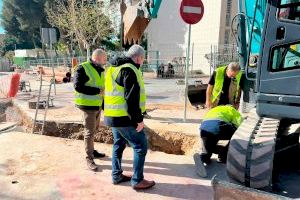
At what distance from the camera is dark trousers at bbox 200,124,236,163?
535 cm

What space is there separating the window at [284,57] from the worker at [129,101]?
1799 millimetres

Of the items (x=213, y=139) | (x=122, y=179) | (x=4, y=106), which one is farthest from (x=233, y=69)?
(x=4, y=106)

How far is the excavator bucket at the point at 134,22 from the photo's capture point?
6.67 metres

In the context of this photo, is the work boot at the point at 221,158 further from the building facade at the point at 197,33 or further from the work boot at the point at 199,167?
the building facade at the point at 197,33

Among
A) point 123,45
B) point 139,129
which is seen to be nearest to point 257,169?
point 139,129

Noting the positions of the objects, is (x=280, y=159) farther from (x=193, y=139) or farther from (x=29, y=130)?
(x=29, y=130)

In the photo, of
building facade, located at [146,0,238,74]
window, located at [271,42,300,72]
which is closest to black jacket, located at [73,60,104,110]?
window, located at [271,42,300,72]

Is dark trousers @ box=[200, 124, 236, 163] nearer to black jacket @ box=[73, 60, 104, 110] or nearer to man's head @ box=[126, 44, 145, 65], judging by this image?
man's head @ box=[126, 44, 145, 65]

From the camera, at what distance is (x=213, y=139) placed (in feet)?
18.5

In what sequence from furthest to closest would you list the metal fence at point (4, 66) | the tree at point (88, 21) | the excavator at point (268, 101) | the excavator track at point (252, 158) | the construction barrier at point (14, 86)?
the metal fence at point (4, 66) → the tree at point (88, 21) → the construction barrier at point (14, 86) → the excavator track at point (252, 158) → the excavator at point (268, 101)

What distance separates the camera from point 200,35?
90.7 feet

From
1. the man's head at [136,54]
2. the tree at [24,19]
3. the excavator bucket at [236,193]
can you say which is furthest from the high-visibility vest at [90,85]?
the tree at [24,19]

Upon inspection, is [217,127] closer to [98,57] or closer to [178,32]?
[98,57]

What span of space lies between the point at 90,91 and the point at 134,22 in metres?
1.57
